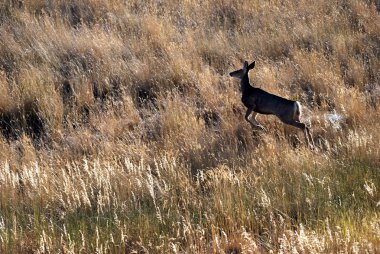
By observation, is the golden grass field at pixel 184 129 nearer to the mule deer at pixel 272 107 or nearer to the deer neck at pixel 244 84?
the mule deer at pixel 272 107

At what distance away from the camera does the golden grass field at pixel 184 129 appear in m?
3.96

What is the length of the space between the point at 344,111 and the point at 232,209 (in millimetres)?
3282

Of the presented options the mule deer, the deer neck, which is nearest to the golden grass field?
the mule deer

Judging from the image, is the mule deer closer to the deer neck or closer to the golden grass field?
the deer neck

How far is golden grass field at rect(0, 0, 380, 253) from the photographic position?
3961 millimetres

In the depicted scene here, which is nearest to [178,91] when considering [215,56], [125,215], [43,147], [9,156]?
[215,56]

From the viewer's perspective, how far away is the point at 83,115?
→ 752 cm

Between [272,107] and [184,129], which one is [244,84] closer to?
[272,107]

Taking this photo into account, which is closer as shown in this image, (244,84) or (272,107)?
(272,107)

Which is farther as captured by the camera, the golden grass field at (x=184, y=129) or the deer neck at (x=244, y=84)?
the deer neck at (x=244, y=84)

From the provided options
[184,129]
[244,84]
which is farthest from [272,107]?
[184,129]

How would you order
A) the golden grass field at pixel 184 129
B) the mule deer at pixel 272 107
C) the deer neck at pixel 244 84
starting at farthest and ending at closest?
1. the deer neck at pixel 244 84
2. the mule deer at pixel 272 107
3. the golden grass field at pixel 184 129

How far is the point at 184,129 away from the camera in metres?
6.54

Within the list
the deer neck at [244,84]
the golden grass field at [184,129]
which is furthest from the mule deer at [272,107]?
the golden grass field at [184,129]
